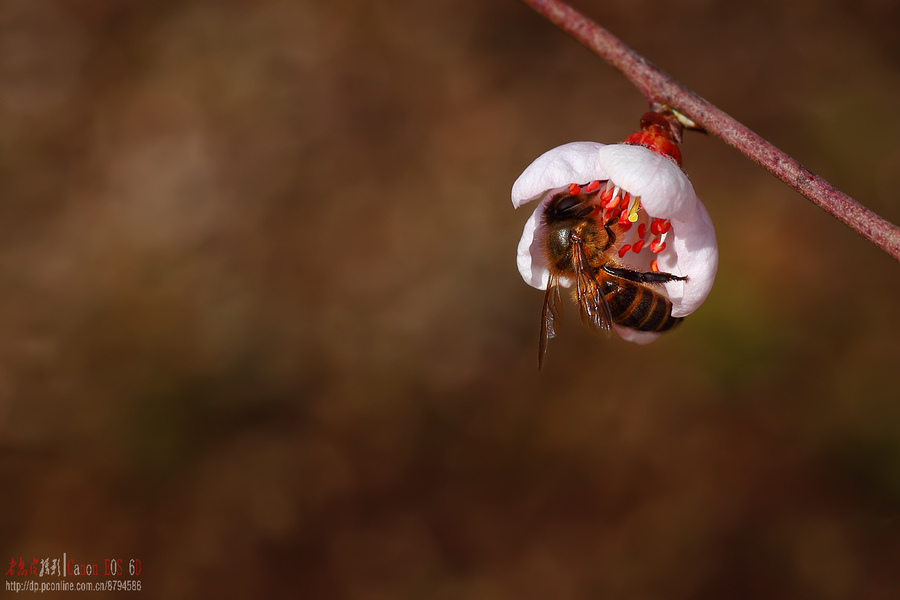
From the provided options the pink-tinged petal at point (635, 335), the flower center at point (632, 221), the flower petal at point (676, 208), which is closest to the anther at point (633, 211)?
the flower center at point (632, 221)

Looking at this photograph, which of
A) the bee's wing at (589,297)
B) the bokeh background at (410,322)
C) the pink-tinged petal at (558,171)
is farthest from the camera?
the bokeh background at (410,322)

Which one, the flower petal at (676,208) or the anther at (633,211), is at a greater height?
the anther at (633,211)

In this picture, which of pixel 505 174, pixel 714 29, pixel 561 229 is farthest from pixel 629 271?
pixel 714 29

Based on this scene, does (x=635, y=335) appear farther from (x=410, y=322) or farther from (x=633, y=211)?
(x=410, y=322)

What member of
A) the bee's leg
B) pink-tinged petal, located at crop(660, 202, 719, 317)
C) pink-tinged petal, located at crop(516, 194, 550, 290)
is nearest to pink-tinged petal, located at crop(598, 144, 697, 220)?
pink-tinged petal, located at crop(660, 202, 719, 317)

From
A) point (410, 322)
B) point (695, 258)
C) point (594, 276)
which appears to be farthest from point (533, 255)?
point (410, 322)

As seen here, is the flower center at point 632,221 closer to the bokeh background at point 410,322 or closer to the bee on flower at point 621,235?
the bee on flower at point 621,235
